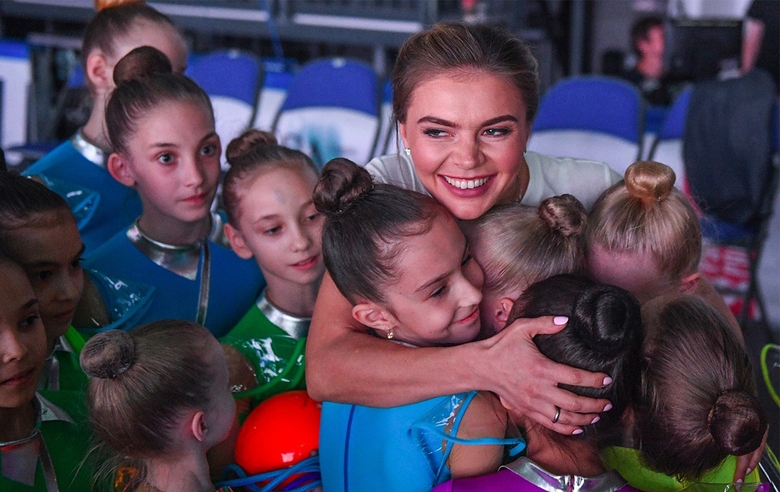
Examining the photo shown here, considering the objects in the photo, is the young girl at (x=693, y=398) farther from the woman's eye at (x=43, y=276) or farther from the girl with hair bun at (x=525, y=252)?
A: the woman's eye at (x=43, y=276)

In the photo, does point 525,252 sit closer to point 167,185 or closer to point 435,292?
point 435,292

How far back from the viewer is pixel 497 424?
1.27 metres

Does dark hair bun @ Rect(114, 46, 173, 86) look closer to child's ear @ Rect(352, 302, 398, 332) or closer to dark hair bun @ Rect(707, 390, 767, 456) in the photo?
child's ear @ Rect(352, 302, 398, 332)

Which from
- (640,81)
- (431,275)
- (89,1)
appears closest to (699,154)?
(640,81)

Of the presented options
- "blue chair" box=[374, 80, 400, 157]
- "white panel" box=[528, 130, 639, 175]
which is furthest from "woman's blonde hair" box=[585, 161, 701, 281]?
"blue chair" box=[374, 80, 400, 157]

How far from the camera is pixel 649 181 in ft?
5.00

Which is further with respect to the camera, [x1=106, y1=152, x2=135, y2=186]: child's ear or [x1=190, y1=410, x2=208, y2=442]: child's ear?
[x1=106, y1=152, x2=135, y2=186]: child's ear

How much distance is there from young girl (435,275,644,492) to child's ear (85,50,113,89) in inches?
64.5

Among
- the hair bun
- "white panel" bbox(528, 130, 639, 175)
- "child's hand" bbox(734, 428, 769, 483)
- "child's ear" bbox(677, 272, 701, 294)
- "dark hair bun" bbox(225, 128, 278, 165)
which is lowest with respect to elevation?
"white panel" bbox(528, 130, 639, 175)

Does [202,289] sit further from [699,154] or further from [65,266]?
[699,154]

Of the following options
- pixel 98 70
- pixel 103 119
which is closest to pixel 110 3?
pixel 98 70

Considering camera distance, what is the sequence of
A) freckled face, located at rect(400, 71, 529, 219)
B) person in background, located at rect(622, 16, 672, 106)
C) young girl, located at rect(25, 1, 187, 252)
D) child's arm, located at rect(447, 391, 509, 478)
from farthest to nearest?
person in background, located at rect(622, 16, 672, 106) → young girl, located at rect(25, 1, 187, 252) → freckled face, located at rect(400, 71, 529, 219) → child's arm, located at rect(447, 391, 509, 478)

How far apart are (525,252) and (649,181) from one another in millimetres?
286

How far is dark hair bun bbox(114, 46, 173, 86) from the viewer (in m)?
2.11
